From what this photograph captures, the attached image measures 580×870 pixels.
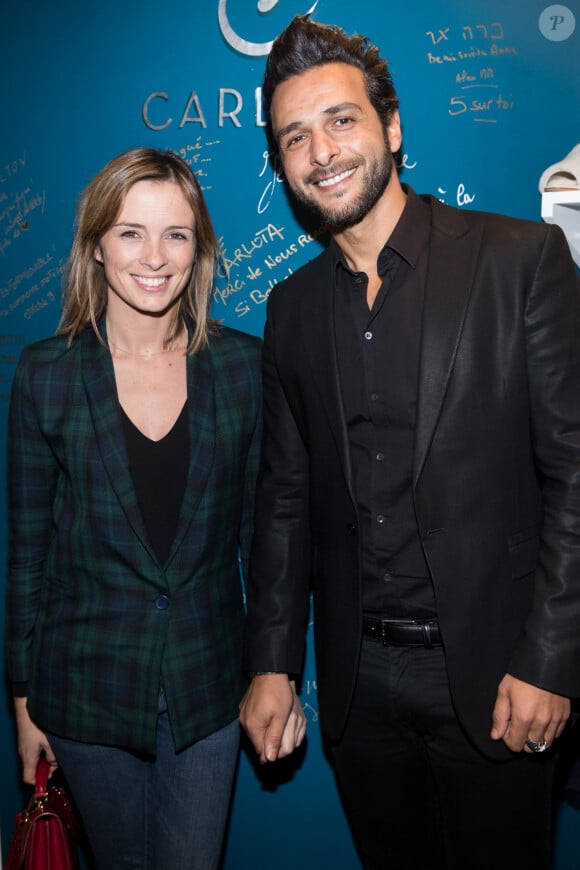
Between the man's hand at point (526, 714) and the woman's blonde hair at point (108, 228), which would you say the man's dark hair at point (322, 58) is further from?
the man's hand at point (526, 714)

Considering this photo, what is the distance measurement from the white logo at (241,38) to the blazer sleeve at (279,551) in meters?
0.86

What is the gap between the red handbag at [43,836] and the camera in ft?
6.43

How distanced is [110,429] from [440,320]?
2.54 feet

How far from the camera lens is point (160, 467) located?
188 centimetres

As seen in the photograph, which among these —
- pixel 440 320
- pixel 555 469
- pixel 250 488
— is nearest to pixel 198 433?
pixel 250 488

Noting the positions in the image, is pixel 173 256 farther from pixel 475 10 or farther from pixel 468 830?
pixel 468 830

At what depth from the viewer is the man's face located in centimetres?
178

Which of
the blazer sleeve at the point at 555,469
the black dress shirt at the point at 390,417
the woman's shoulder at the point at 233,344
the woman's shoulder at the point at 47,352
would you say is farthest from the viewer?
the woman's shoulder at the point at 233,344

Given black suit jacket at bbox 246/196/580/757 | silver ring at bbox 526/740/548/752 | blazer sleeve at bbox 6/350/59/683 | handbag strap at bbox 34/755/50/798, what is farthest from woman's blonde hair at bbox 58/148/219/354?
silver ring at bbox 526/740/548/752

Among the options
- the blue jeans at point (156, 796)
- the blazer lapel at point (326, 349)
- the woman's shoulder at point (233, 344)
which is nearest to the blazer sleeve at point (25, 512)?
the blue jeans at point (156, 796)

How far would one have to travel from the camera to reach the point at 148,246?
6.18 feet

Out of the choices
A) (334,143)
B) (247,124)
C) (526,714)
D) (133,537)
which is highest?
(247,124)

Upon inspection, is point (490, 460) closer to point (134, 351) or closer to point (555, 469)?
point (555, 469)

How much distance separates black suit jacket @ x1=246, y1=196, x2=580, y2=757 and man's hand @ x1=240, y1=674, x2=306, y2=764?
6.0 inches
